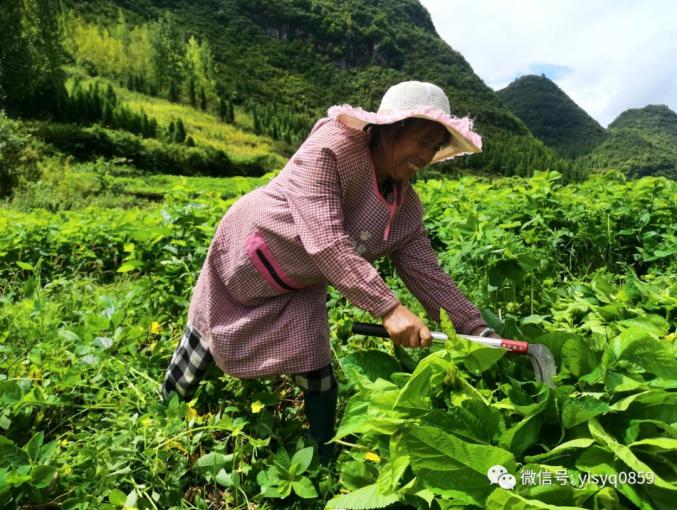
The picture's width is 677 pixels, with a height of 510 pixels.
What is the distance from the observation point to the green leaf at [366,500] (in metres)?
0.96

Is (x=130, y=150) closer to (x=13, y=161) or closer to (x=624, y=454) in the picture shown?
(x=13, y=161)

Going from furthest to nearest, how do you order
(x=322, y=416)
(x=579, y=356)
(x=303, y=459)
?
(x=322, y=416) → (x=303, y=459) → (x=579, y=356)

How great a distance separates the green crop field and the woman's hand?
0.06 m

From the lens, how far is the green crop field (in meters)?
0.88

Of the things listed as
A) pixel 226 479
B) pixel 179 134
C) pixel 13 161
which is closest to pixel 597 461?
pixel 226 479

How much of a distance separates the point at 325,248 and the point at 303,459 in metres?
0.67

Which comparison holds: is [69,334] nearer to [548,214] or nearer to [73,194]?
[548,214]

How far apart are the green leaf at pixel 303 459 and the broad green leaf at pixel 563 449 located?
2.65ft

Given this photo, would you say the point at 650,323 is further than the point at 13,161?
No

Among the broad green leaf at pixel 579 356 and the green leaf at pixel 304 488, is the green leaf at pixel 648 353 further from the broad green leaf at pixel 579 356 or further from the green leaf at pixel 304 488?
the green leaf at pixel 304 488

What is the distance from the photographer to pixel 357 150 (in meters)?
1.58

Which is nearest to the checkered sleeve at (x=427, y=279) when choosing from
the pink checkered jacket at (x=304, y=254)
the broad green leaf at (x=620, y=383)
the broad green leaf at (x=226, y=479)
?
the pink checkered jacket at (x=304, y=254)

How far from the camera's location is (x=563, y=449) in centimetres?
90

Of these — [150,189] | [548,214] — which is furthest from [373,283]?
[150,189]
